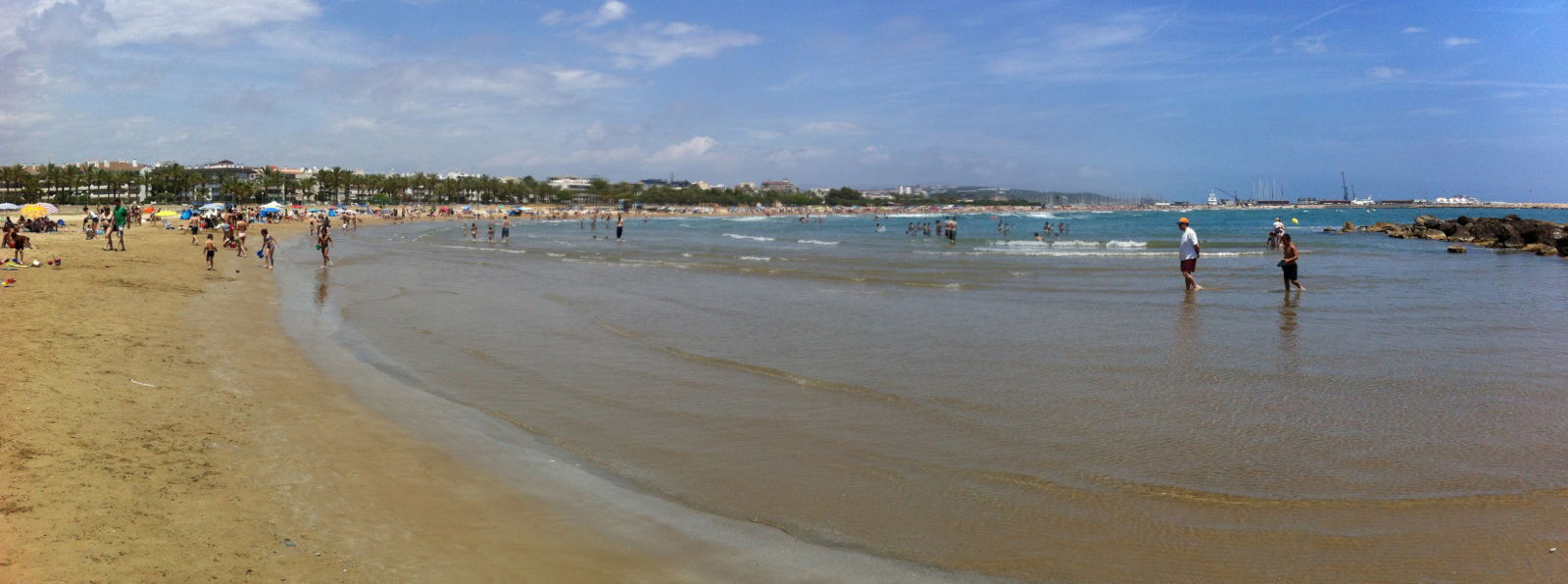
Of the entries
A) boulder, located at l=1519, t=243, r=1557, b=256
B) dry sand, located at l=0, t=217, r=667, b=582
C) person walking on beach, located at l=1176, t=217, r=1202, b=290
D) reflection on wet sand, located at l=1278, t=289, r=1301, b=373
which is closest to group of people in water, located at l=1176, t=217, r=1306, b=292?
person walking on beach, located at l=1176, t=217, r=1202, b=290

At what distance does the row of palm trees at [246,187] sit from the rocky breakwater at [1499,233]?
122369mm

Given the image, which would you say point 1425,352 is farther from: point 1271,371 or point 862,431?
point 862,431

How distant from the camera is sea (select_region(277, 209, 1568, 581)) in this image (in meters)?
5.02

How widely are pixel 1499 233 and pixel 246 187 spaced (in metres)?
128

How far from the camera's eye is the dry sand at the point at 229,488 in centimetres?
435

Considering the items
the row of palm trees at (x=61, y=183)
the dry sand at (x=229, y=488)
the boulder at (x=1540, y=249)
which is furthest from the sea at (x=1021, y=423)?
the row of palm trees at (x=61, y=183)

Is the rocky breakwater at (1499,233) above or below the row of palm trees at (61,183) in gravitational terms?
below

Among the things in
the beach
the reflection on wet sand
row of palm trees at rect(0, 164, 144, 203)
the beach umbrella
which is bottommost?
the beach

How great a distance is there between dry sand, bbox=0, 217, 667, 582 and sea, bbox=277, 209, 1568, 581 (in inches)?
21.9

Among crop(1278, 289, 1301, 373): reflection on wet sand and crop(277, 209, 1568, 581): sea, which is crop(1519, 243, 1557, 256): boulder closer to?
crop(277, 209, 1568, 581): sea

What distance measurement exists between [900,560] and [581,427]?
3.94 m

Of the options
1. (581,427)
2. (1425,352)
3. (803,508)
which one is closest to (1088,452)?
(803,508)

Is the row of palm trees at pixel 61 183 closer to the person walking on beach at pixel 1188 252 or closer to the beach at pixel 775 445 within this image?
the beach at pixel 775 445

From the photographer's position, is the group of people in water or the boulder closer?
the group of people in water
